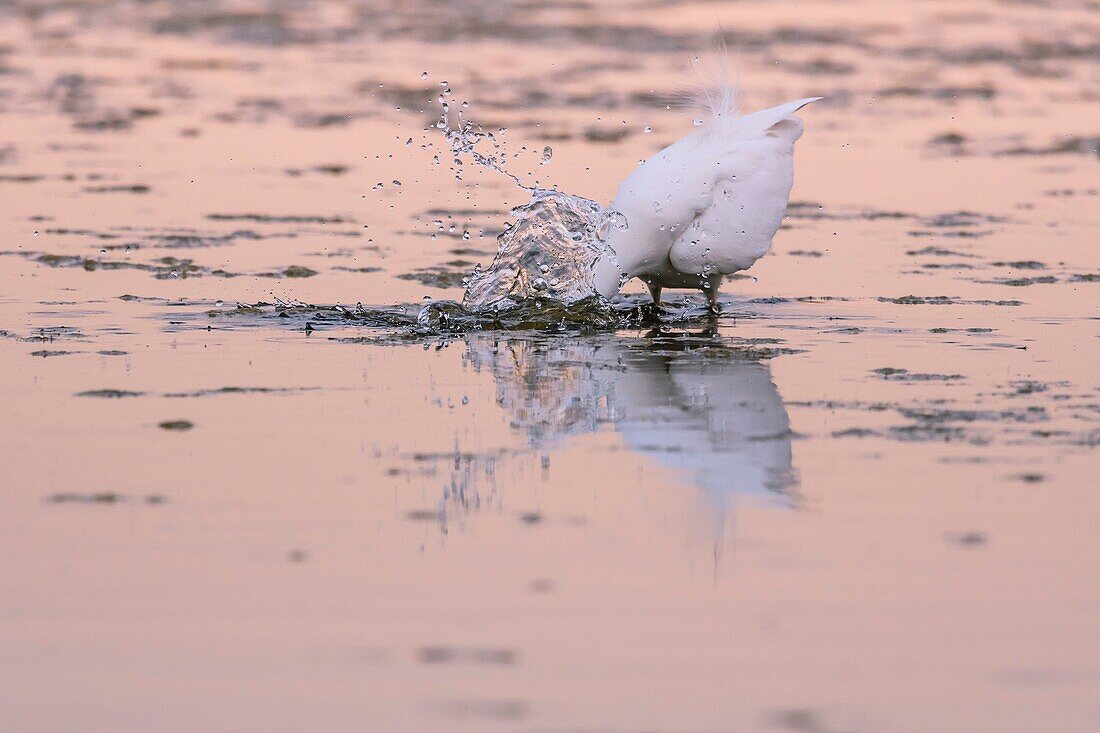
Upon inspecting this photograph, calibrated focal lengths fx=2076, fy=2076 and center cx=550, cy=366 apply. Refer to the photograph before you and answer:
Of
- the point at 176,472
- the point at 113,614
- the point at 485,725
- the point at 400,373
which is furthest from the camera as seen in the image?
the point at 400,373

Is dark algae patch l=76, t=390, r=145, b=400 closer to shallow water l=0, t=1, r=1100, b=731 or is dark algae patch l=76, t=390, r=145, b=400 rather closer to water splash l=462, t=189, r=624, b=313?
shallow water l=0, t=1, r=1100, b=731

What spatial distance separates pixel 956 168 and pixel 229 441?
31.2 feet

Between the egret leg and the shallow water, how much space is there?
16 cm

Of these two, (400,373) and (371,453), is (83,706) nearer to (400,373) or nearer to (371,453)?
(371,453)

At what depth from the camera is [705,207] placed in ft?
34.9

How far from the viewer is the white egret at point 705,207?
34.2ft

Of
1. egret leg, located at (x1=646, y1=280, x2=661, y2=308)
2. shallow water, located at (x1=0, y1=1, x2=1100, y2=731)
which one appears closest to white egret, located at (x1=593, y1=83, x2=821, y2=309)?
egret leg, located at (x1=646, y1=280, x2=661, y2=308)

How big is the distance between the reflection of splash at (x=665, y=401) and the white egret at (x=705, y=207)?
1.85 feet

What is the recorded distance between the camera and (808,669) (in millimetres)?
4953

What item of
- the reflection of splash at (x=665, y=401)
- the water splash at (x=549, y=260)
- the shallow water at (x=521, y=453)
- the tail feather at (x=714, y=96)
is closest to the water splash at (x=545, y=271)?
the water splash at (x=549, y=260)

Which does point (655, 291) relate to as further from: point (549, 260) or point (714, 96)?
point (714, 96)

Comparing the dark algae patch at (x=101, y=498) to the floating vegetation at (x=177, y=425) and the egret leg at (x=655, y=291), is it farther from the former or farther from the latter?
the egret leg at (x=655, y=291)

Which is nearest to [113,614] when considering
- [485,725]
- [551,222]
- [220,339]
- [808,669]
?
[485,725]

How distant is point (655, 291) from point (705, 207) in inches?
24.0
